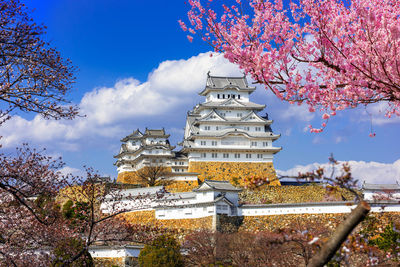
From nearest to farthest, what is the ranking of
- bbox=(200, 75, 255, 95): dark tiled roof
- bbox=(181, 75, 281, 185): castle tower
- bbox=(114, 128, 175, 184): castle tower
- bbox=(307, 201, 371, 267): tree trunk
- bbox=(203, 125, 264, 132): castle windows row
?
bbox=(307, 201, 371, 267): tree trunk, bbox=(181, 75, 281, 185): castle tower, bbox=(203, 125, 264, 132): castle windows row, bbox=(200, 75, 255, 95): dark tiled roof, bbox=(114, 128, 175, 184): castle tower

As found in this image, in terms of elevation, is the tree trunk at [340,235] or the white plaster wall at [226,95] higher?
the white plaster wall at [226,95]

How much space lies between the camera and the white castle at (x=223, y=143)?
40281 mm

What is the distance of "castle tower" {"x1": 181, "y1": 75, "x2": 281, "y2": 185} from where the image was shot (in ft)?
132

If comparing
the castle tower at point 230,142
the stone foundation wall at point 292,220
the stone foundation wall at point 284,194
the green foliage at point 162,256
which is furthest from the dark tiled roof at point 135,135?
the green foliage at point 162,256

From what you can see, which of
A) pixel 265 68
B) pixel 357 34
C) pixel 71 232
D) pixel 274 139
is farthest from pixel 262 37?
pixel 274 139

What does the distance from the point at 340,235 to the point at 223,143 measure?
36972mm

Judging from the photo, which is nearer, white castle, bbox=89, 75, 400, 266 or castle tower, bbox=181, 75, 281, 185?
white castle, bbox=89, 75, 400, 266

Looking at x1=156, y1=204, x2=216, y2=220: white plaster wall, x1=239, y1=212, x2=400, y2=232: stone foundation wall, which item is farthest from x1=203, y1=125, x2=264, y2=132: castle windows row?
x1=239, y1=212, x2=400, y2=232: stone foundation wall

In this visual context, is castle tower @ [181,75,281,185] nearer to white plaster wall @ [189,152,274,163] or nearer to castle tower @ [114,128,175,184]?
white plaster wall @ [189,152,274,163]

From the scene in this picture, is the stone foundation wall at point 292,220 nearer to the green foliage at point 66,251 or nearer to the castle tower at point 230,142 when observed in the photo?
the castle tower at point 230,142

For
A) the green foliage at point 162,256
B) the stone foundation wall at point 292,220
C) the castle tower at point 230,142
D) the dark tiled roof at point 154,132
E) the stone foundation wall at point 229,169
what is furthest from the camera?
the dark tiled roof at point 154,132

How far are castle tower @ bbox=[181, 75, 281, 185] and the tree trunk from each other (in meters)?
34.9

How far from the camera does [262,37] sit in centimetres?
874

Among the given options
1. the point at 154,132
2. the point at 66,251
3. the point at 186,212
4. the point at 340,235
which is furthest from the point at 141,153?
the point at 340,235
